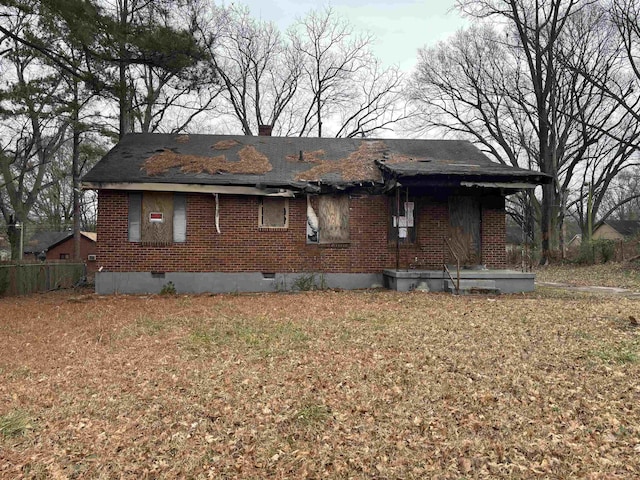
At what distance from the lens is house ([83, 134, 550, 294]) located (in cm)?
1173

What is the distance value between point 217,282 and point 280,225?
237cm

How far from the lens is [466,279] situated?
35.7ft

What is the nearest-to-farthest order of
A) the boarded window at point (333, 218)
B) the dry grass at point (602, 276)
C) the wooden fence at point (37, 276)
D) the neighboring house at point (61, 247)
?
the boarded window at point (333, 218) < the wooden fence at point (37, 276) < the dry grass at point (602, 276) < the neighboring house at point (61, 247)

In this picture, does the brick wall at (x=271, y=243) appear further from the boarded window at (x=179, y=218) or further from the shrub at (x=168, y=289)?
the shrub at (x=168, y=289)

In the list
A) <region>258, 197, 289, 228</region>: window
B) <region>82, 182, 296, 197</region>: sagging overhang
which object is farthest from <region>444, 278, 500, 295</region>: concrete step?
<region>82, 182, 296, 197</region>: sagging overhang

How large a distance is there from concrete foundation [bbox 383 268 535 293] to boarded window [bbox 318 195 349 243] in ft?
6.68

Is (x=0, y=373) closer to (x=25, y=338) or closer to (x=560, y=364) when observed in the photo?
(x=25, y=338)

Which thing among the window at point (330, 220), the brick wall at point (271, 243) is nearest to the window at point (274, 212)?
the brick wall at point (271, 243)

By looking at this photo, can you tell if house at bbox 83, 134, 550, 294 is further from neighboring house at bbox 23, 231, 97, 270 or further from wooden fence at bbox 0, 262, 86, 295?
neighboring house at bbox 23, 231, 97, 270

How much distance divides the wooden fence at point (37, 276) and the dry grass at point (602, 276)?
17.6m

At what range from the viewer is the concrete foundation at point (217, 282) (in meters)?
11.8

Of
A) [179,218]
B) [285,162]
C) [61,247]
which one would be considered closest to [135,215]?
[179,218]

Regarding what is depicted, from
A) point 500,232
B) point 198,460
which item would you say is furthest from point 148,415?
point 500,232

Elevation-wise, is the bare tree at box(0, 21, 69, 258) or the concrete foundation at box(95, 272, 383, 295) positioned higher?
the bare tree at box(0, 21, 69, 258)
